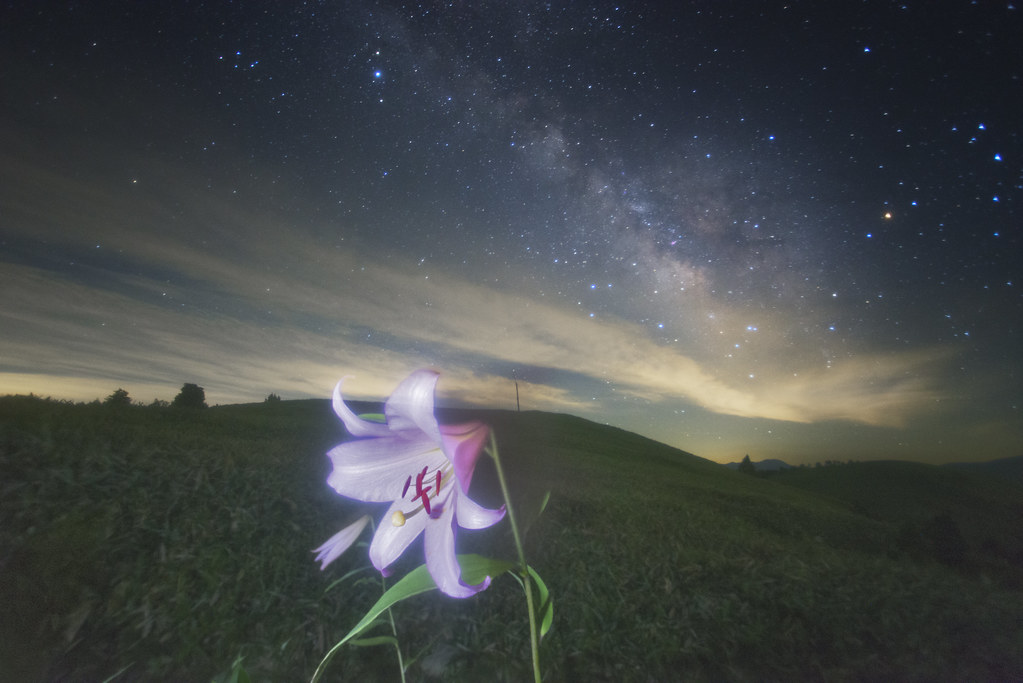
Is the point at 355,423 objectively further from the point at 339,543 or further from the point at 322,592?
the point at 322,592

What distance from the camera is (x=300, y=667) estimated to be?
2.49m

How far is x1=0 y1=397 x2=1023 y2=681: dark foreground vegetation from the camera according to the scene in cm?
249

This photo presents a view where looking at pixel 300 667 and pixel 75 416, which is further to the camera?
pixel 75 416

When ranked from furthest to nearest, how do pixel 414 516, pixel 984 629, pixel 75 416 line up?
pixel 75 416
pixel 984 629
pixel 414 516

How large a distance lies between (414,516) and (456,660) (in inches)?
102

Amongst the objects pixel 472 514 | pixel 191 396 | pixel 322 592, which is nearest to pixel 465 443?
pixel 472 514

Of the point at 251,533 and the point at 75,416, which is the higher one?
the point at 75,416

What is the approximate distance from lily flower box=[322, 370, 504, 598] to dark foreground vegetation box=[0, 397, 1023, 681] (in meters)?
0.71

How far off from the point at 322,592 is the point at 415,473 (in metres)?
2.67

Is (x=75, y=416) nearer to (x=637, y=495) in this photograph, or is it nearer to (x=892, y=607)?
(x=637, y=495)

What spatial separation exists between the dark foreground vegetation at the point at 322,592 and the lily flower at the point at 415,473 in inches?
27.9

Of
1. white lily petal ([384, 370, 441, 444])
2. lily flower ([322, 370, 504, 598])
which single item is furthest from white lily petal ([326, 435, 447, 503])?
white lily petal ([384, 370, 441, 444])

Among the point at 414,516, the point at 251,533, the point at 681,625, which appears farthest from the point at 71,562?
the point at 681,625

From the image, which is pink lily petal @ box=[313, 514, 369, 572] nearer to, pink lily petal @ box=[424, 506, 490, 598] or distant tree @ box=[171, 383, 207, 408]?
pink lily petal @ box=[424, 506, 490, 598]
